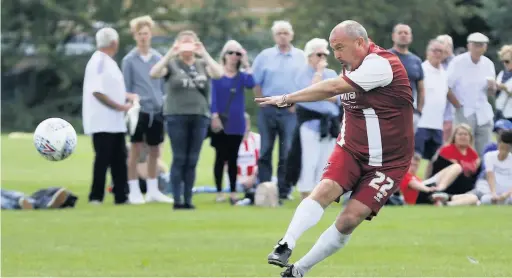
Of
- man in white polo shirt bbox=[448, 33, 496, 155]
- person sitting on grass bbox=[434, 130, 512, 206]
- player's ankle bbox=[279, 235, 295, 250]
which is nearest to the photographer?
player's ankle bbox=[279, 235, 295, 250]

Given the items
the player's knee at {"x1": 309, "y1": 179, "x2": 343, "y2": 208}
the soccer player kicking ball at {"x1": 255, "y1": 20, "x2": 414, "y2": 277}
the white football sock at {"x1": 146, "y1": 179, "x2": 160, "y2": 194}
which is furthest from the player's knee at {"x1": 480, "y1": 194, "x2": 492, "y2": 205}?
the player's knee at {"x1": 309, "y1": 179, "x2": 343, "y2": 208}

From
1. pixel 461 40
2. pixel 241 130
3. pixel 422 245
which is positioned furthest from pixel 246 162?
pixel 461 40

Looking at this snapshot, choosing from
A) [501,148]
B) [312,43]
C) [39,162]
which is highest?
[312,43]

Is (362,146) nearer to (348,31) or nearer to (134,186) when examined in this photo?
(348,31)

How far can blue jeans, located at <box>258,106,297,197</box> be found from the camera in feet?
59.6

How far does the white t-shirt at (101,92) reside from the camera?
17406 millimetres

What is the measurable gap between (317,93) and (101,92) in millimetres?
7796

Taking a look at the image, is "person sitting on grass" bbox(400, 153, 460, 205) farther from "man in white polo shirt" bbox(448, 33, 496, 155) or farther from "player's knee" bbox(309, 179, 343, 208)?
"player's knee" bbox(309, 179, 343, 208)

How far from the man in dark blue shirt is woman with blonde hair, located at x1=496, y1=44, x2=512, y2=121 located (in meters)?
1.44

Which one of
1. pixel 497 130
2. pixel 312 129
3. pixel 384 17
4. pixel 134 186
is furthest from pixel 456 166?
pixel 384 17

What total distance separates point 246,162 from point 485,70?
379cm

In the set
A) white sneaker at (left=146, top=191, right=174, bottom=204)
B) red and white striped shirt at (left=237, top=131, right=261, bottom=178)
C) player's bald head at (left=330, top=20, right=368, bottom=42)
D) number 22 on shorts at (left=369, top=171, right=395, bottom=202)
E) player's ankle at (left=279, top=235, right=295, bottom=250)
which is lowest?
white sneaker at (left=146, top=191, right=174, bottom=204)

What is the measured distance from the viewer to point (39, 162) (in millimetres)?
28688

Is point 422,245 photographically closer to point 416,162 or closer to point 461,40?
point 416,162
